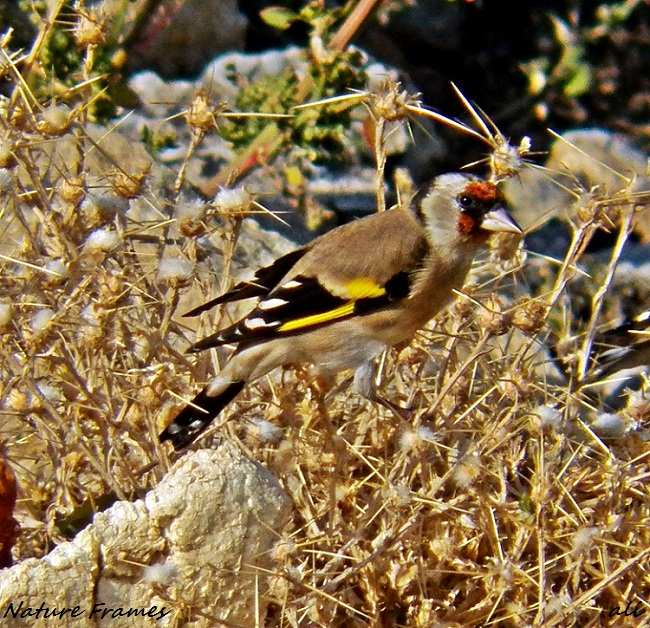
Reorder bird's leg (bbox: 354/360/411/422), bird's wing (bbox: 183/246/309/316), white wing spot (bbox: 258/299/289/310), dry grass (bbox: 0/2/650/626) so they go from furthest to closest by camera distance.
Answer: white wing spot (bbox: 258/299/289/310) < bird's wing (bbox: 183/246/309/316) < bird's leg (bbox: 354/360/411/422) < dry grass (bbox: 0/2/650/626)

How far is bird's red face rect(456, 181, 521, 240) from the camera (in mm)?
3588

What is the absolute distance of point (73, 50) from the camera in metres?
4.92

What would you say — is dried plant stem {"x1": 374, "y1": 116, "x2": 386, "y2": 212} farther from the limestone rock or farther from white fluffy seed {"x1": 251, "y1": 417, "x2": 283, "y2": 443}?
the limestone rock

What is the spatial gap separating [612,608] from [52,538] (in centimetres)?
138

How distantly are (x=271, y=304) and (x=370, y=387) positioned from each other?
350 mm

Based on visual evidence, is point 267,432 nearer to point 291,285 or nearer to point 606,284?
point 291,285

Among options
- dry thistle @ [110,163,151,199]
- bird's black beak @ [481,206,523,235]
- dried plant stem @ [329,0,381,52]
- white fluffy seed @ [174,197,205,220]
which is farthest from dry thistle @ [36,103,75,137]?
dried plant stem @ [329,0,381,52]

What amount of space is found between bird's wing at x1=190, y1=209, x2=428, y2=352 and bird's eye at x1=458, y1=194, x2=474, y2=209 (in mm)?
151

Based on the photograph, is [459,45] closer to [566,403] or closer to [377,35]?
[377,35]

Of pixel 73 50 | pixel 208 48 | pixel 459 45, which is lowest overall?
pixel 459 45

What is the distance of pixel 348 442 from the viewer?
10.4 feet

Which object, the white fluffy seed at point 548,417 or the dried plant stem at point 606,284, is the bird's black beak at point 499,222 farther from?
the white fluffy seed at point 548,417

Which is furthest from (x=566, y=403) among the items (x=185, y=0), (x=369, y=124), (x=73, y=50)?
(x=185, y=0)

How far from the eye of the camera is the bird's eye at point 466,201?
12.0 feet
